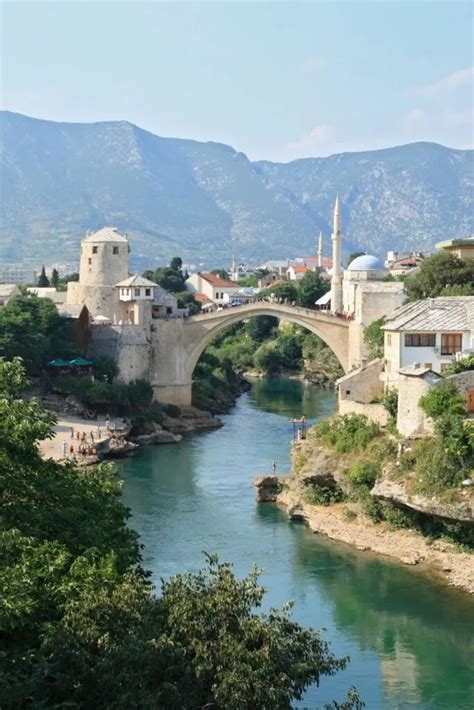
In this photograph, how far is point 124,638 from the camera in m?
14.8

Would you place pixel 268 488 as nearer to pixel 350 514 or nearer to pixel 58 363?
pixel 350 514

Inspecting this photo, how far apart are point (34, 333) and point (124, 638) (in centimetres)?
3497

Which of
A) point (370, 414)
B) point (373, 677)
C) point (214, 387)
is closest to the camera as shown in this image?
point (373, 677)

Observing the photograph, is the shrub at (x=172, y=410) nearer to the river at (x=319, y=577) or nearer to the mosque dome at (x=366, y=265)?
the river at (x=319, y=577)

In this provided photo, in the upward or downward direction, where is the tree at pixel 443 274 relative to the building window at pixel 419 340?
upward

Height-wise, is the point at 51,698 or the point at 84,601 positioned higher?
the point at 84,601

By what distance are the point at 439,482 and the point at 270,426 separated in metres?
23.8

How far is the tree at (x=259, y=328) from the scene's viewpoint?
82812mm

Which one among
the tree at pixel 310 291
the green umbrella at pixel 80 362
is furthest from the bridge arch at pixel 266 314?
the tree at pixel 310 291

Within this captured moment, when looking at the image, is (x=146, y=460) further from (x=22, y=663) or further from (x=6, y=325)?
(x=22, y=663)

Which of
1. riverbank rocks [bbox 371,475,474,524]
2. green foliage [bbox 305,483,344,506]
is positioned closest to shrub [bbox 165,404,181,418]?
green foliage [bbox 305,483,344,506]

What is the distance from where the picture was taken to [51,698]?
14.5 m

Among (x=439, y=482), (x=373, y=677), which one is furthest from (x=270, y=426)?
(x=373, y=677)

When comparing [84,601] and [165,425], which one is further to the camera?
[165,425]
